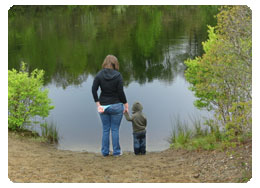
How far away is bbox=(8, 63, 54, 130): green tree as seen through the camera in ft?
31.2

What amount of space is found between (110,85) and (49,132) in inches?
165

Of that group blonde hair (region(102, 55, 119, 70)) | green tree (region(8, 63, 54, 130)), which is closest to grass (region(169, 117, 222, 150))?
blonde hair (region(102, 55, 119, 70))

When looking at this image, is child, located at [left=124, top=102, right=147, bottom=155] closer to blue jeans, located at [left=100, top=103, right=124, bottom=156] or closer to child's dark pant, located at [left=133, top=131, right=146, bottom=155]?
child's dark pant, located at [left=133, top=131, right=146, bottom=155]

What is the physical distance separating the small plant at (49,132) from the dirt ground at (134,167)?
2.30m

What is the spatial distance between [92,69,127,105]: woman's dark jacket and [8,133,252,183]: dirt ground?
1334mm

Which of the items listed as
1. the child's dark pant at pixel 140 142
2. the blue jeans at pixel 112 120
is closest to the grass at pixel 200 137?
the child's dark pant at pixel 140 142

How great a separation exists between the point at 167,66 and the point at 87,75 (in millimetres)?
4105

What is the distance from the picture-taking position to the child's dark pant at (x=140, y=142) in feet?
26.3

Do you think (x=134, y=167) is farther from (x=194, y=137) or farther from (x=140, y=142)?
(x=194, y=137)

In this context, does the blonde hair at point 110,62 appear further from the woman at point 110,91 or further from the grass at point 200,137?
the grass at point 200,137

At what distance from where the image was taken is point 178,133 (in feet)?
31.2

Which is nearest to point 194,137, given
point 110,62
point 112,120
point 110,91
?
point 112,120

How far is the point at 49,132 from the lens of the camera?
405 inches

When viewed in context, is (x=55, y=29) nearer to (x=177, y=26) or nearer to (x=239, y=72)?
(x=177, y=26)
